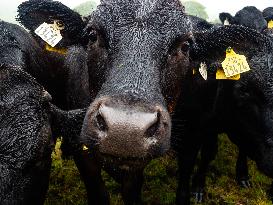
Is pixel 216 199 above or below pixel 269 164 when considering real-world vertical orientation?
below

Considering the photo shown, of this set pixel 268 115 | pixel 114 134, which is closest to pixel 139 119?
pixel 114 134

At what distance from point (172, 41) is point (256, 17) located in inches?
269

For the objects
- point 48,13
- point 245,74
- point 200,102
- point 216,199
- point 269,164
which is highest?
point 48,13

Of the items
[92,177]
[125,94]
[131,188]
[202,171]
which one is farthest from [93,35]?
[202,171]

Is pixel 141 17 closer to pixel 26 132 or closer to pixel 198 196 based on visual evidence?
pixel 26 132

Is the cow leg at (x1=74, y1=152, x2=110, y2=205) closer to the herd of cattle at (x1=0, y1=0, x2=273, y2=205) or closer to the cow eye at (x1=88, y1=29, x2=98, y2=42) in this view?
the herd of cattle at (x1=0, y1=0, x2=273, y2=205)

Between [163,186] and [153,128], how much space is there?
12.9ft

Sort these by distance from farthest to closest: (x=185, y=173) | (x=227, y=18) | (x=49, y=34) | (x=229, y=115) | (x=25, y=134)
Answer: (x=227, y=18) → (x=185, y=173) → (x=229, y=115) → (x=49, y=34) → (x=25, y=134)

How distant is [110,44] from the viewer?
3.59m

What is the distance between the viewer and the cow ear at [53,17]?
4.54 meters

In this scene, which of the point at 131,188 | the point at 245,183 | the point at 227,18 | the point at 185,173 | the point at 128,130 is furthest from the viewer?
the point at 227,18

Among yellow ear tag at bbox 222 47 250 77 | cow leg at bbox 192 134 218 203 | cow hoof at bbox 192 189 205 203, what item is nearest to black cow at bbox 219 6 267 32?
cow leg at bbox 192 134 218 203

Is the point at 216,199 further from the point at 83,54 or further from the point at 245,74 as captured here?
the point at 83,54

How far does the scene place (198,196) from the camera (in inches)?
251
